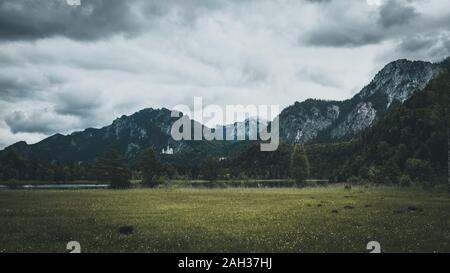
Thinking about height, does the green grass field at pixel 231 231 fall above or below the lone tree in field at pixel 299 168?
below

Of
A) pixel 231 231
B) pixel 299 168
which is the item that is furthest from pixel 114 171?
pixel 231 231

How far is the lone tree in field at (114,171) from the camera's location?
11925 cm

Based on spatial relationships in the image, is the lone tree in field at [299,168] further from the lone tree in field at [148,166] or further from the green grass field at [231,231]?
the green grass field at [231,231]

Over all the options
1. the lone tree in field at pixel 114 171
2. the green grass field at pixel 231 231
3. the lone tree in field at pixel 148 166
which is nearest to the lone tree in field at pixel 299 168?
the lone tree in field at pixel 148 166

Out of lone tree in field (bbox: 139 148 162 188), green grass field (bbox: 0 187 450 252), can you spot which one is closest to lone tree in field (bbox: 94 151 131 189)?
lone tree in field (bbox: 139 148 162 188)

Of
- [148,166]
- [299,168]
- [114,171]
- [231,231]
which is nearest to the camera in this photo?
[231,231]

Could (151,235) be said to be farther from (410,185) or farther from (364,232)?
(410,185)

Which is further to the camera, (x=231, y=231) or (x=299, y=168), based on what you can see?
(x=299, y=168)

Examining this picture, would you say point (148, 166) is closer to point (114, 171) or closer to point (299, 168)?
point (114, 171)

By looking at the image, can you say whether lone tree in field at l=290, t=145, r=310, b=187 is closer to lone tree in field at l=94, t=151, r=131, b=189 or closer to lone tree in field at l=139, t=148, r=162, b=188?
lone tree in field at l=139, t=148, r=162, b=188

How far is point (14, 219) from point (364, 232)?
29.6 m

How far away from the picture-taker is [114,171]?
11944 centimetres
